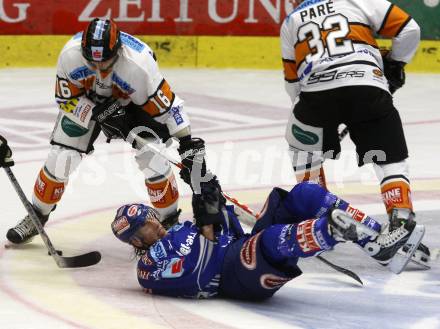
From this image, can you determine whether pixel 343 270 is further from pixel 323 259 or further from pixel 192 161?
pixel 192 161

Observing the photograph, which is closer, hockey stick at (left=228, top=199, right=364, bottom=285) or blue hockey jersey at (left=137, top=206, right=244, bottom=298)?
blue hockey jersey at (left=137, top=206, right=244, bottom=298)

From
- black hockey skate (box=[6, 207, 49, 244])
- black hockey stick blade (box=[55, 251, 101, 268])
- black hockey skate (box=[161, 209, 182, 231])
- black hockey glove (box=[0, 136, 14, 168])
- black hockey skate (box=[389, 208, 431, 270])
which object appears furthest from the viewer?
black hockey skate (box=[161, 209, 182, 231])

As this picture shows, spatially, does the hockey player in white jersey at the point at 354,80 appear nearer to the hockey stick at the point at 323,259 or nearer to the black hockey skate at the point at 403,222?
the black hockey skate at the point at 403,222

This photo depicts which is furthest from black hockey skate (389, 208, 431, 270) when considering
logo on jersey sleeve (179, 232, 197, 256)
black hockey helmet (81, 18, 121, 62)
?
black hockey helmet (81, 18, 121, 62)

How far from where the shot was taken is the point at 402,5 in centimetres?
1111

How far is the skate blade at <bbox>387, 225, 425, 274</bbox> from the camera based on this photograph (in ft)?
16.0

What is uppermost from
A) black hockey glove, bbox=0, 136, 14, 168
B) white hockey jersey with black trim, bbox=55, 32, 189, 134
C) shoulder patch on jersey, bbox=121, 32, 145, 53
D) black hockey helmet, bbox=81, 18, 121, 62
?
black hockey helmet, bbox=81, 18, 121, 62

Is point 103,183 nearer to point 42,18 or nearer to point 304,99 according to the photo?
A: point 304,99

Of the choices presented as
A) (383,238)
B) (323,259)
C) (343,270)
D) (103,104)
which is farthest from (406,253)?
(103,104)

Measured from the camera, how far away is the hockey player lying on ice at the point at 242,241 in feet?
14.7

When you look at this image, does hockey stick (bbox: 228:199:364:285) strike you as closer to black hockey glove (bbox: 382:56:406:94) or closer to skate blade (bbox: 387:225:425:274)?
skate blade (bbox: 387:225:425:274)

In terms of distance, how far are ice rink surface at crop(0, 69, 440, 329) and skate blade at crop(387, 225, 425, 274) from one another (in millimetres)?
158

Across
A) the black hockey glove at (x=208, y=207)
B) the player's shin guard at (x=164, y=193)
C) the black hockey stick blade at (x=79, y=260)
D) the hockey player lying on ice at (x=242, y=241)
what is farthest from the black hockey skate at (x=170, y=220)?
the black hockey glove at (x=208, y=207)

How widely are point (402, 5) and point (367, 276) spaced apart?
20.3 ft
